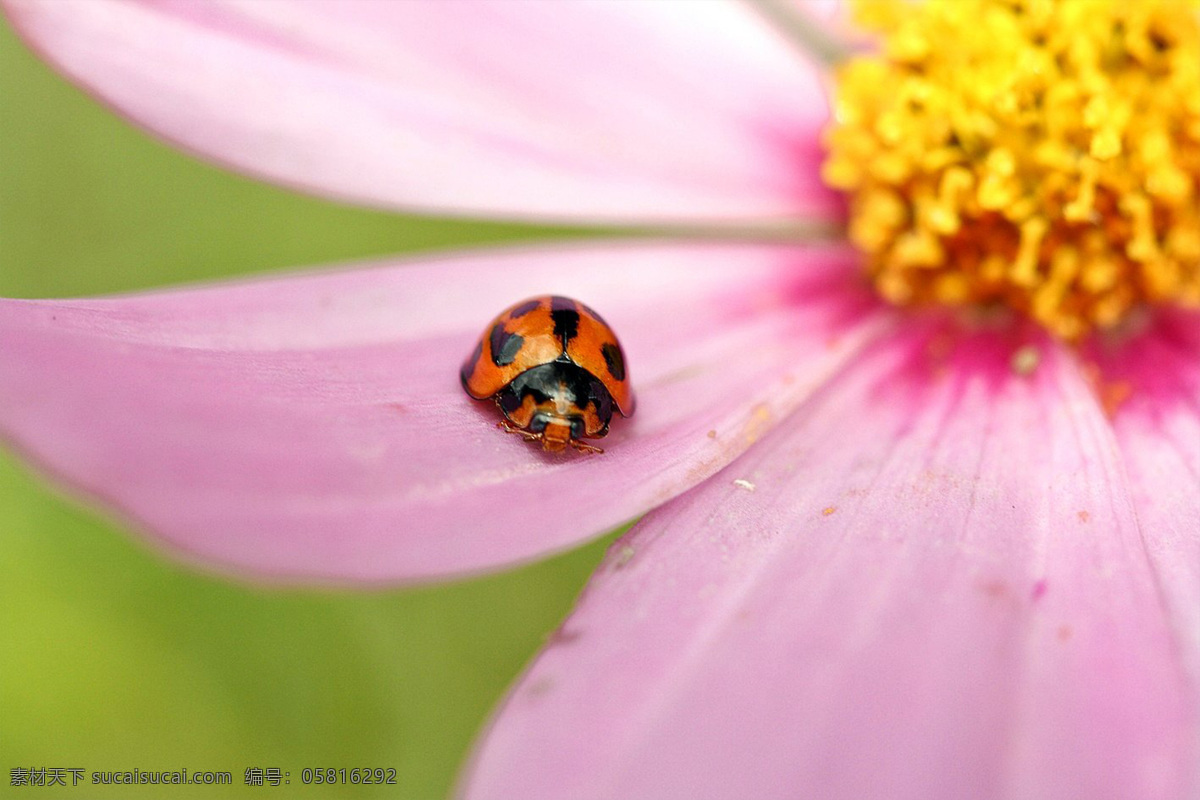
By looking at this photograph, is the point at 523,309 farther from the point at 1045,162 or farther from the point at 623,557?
the point at 1045,162

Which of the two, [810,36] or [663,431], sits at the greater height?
[810,36]

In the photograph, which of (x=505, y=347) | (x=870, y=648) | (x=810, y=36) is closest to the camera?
(x=870, y=648)

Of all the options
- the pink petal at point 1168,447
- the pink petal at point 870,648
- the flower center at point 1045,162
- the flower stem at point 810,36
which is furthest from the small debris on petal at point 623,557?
the flower stem at point 810,36

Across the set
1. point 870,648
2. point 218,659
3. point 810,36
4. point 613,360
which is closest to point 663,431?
point 613,360

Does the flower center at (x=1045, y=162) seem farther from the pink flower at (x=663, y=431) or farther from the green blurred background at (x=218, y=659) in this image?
the green blurred background at (x=218, y=659)

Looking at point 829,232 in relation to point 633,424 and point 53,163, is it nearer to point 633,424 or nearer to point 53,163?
point 633,424

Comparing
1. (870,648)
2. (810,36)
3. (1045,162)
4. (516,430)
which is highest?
(810,36)

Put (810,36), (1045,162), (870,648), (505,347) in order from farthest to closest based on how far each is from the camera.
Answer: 1. (810,36)
2. (1045,162)
3. (505,347)
4. (870,648)

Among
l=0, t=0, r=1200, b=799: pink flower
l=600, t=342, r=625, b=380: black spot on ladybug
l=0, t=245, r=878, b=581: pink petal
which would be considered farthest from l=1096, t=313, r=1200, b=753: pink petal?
l=600, t=342, r=625, b=380: black spot on ladybug
